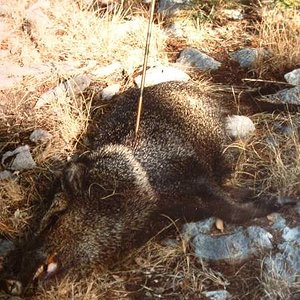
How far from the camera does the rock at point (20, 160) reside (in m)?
4.39

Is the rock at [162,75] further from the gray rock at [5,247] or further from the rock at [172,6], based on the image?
the gray rock at [5,247]

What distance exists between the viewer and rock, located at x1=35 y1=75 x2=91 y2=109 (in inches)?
192

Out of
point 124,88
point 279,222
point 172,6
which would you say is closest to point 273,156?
point 279,222

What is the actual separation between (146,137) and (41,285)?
1.27m

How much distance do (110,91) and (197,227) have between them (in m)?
1.59

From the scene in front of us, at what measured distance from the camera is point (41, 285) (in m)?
3.46

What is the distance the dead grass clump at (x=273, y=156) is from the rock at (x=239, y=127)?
0.06m

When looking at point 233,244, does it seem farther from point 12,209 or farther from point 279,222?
point 12,209

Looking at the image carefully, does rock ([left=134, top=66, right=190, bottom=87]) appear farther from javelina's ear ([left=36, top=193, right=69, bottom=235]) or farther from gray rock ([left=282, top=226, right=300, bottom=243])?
gray rock ([left=282, top=226, right=300, bottom=243])

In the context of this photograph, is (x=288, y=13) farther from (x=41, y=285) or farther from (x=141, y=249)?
(x=41, y=285)

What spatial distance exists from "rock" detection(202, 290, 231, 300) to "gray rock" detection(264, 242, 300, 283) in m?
0.24

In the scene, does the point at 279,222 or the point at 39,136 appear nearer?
the point at 279,222

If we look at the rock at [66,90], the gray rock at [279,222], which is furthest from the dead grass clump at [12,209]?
the gray rock at [279,222]

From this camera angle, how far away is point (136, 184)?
4.05m
